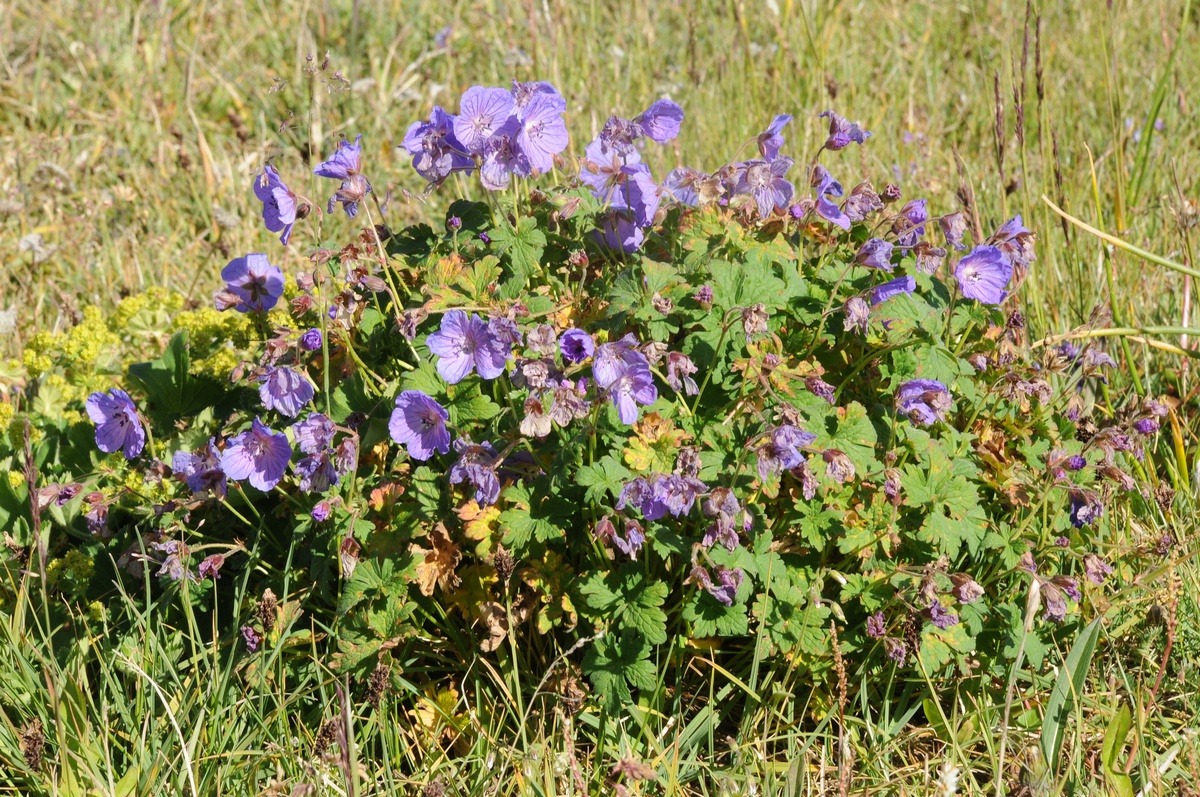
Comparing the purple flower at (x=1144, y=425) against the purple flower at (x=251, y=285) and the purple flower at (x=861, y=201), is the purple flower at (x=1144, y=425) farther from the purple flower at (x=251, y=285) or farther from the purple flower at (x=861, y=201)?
the purple flower at (x=251, y=285)

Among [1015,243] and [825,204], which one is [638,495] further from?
[1015,243]

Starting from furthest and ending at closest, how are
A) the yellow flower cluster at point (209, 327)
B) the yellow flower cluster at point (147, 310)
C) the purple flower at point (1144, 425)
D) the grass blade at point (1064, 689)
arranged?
the yellow flower cluster at point (147, 310), the yellow flower cluster at point (209, 327), the purple flower at point (1144, 425), the grass blade at point (1064, 689)

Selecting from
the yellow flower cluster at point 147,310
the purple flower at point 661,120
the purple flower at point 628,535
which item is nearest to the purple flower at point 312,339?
the purple flower at point 628,535

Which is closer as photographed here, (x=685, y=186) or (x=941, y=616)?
(x=941, y=616)

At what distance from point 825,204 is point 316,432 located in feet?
3.45

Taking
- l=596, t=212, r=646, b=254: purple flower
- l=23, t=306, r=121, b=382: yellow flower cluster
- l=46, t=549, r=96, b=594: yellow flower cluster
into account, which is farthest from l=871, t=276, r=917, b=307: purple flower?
l=23, t=306, r=121, b=382: yellow flower cluster

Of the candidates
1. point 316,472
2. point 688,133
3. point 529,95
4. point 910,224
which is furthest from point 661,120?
point 688,133

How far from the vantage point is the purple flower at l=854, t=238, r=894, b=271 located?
208cm

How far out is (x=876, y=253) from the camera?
6.84 feet

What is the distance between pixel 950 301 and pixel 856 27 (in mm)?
3002

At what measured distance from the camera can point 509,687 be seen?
2.21 metres

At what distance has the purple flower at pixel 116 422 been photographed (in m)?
2.19

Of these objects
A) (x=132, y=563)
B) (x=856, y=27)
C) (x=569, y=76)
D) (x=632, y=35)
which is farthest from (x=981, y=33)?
(x=132, y=563)

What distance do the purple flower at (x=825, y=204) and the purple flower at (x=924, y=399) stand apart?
335 mm
